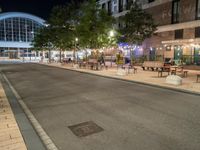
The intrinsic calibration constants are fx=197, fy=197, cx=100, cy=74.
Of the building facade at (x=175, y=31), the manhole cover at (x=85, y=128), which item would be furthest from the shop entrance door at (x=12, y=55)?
the manhole cover at (x=85, y=128)

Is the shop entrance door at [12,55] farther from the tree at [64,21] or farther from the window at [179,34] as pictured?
the window at [179,34]

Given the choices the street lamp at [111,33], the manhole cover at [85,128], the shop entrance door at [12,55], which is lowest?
the manhole cover at [85,128]

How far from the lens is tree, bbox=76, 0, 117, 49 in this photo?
82.3 feet

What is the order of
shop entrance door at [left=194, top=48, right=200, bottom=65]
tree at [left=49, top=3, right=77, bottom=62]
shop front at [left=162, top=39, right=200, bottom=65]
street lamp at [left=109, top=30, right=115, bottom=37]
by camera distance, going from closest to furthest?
shop front at [left=162, top=39, right=200, bottom=65]
shop entrance door at [left=194, top=48, right=200, bottom=65]
street lamp at [left=109, top=30, right=115, bottom=37]
tree at [left=49, top=3, right=77, bottom=62]

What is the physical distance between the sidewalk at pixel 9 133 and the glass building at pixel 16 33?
67588 millimetres

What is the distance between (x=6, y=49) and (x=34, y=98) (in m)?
70.7

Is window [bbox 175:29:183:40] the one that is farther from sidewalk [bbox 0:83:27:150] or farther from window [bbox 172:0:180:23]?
sidewalk [bbox 0:83:27:150]

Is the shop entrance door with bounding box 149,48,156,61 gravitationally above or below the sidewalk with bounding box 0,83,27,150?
above

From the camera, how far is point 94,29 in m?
25.3

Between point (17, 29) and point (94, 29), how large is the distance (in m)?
59.9

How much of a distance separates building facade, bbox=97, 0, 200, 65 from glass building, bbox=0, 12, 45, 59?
5170 cm

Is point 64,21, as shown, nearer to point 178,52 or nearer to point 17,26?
A: point 178,52

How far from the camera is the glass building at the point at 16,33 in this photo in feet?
233

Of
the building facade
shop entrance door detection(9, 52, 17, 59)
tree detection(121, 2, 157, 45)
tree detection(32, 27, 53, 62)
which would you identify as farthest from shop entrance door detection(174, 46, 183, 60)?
shop entrance door detection(9, 52, 17, 59)
